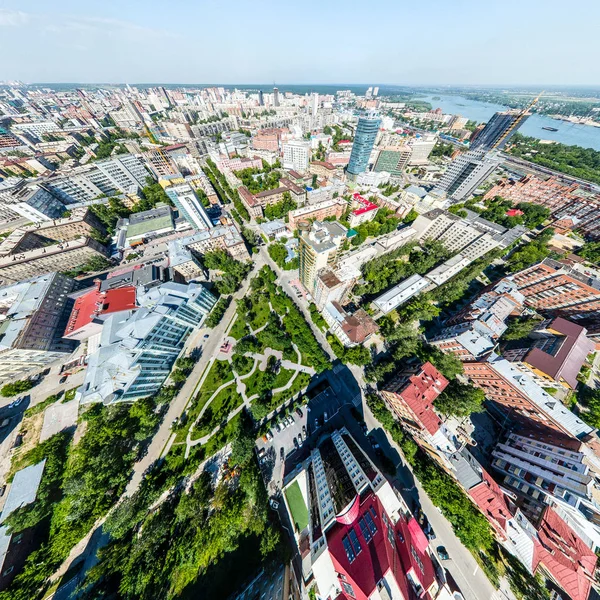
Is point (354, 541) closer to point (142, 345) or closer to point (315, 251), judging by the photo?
point (315, 251)

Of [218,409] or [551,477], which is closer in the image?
[551,477]

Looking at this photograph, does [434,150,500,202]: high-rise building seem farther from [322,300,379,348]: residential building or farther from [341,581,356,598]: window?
[341,581,356,598]: window

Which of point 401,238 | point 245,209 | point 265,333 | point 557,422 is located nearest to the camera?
point 557,422

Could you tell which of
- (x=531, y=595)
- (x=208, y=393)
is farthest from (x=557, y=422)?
(x=208, y=393)

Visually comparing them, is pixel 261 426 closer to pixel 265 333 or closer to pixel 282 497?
pixel 282 497

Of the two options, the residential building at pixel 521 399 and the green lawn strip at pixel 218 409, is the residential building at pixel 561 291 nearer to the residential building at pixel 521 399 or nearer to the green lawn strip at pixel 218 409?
the residential building at pixel 521 399

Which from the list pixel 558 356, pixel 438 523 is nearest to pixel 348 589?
pixel 438 523
